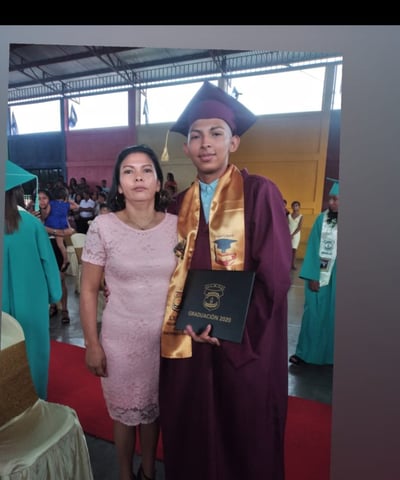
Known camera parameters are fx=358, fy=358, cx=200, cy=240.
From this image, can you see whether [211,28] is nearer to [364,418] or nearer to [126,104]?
[126,104]

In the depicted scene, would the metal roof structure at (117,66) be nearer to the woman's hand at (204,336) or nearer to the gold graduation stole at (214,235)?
the gold graduation stole at (214,235)

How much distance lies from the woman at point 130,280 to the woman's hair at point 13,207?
326mm

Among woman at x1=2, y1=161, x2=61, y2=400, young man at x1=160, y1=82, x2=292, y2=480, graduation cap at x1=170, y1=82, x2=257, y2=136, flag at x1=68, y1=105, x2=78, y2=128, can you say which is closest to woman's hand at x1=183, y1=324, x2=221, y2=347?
young man at x1=160, y1=82, x2=292, y2=480

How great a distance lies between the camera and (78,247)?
3.75 feet

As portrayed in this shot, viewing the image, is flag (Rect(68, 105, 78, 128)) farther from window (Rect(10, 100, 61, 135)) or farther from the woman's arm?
the woman's arm

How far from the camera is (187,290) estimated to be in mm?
1063

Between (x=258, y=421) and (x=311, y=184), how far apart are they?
74 cm

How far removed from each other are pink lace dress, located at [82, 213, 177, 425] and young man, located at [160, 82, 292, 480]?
38mm

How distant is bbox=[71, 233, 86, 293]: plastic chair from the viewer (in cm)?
111

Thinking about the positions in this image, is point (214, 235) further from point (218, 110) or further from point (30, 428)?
point (30, 428)

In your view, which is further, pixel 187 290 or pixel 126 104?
pixel 126 104

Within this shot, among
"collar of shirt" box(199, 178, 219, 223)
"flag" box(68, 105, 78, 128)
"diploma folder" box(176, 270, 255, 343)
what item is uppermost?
"flag" box(68, 105, 78, 128)

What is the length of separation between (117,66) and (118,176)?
408 millimetres

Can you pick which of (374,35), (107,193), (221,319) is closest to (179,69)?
(107,193)
